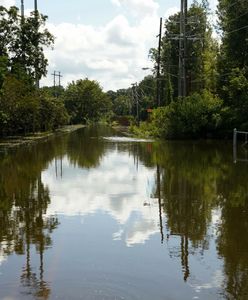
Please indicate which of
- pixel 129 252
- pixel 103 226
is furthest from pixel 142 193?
pixel 129 252

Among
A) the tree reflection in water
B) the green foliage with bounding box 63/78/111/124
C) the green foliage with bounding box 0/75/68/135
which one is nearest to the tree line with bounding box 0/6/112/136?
the green foliage with bounding box 0/75/68/135

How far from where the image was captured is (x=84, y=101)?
131 meters

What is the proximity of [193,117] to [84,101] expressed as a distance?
3699 inches

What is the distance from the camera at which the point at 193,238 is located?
31.5ft

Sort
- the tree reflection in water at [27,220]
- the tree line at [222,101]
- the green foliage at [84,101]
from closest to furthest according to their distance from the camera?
1. the tree reflection in water at [27,220]
2. the tree line at [222,101]
3. the green foliage at [84,101]

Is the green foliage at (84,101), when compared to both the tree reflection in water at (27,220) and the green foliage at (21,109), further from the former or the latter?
the tree reflection in water at (27,220)

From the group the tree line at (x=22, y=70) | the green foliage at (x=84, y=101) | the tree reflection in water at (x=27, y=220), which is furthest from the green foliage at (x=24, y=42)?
the green foliage at (x=84, y=101)

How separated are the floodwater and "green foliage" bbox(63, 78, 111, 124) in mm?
109754

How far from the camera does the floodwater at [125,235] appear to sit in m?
7.02

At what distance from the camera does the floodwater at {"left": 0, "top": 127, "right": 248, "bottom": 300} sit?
23.0ft

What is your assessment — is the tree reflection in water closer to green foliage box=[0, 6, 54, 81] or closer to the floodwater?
the floodwater

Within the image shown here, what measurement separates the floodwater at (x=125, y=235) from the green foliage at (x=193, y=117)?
66.6ft

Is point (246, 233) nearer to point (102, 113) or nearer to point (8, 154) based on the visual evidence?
point (8, 154)

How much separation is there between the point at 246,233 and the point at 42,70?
42189 mm
